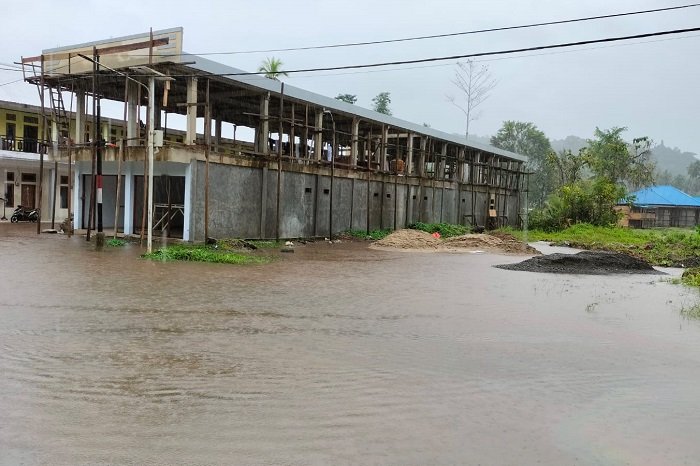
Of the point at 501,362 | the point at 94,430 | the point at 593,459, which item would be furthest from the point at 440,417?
the point at 94,430

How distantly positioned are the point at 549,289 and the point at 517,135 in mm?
69475

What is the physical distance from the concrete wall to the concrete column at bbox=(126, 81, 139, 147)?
3.71m

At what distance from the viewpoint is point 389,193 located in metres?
35.2

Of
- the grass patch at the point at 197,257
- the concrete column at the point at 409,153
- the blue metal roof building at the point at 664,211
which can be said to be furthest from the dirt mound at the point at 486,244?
the blue metal roof building at the point at 664,211

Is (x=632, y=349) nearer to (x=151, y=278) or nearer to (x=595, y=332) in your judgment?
(x=595, y=332)

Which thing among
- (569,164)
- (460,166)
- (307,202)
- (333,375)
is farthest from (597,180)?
(333,375)

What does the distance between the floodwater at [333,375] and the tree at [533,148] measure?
69.6 m

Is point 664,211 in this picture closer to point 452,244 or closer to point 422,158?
point 422,158

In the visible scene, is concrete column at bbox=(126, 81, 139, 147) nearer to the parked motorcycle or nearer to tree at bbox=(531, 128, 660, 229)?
the parked motorcycle

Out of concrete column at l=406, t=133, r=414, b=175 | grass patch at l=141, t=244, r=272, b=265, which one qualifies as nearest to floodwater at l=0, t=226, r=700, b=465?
grass patch at l=141, t=244, r=272, b=265

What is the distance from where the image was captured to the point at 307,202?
28.2m

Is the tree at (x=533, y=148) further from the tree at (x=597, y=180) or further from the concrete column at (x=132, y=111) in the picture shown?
the concrete column at (x=132, y=111)

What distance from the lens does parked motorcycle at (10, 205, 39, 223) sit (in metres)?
32.4

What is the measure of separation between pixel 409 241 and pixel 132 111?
13.9 meters
